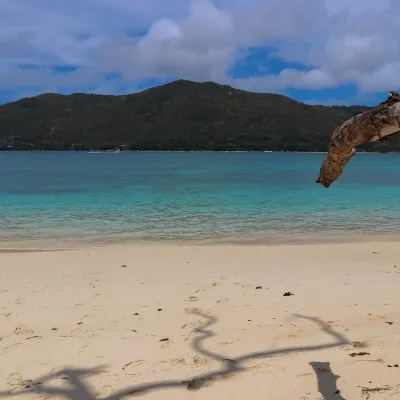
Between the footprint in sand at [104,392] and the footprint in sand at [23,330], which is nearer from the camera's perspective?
the footprint in sand at [104,392]

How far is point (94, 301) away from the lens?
25.0 ft

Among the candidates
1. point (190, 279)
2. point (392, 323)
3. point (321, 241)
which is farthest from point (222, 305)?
point (321, 241)

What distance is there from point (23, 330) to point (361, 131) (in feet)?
17.2

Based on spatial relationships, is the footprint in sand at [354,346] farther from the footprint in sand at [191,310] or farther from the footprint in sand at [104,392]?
the footprint in sand at [104,392]

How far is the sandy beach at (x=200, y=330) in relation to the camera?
4.64m

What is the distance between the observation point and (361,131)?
3.23 m

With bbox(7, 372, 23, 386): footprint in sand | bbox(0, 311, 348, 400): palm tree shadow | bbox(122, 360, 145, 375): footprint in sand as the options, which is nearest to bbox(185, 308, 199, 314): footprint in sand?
bbox(0, 311, 348, 400): palm tree shadow

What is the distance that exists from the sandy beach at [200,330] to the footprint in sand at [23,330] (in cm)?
1

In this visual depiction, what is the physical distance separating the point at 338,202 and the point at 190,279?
21153mm

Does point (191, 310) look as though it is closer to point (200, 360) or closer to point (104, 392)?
point (200, 360)

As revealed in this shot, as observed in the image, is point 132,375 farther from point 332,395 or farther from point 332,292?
point 332,292

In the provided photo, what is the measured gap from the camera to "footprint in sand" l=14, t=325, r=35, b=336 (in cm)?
612

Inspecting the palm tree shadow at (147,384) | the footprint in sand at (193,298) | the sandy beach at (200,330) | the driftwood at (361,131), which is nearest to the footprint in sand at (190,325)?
the sandy beach at (200,330)

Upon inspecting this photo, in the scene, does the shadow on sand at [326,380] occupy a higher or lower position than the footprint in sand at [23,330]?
higher
